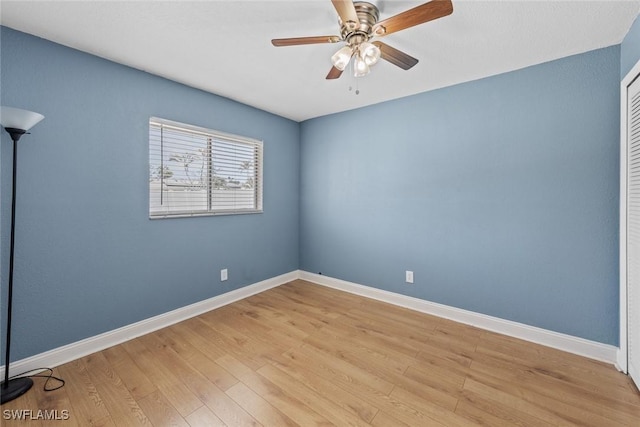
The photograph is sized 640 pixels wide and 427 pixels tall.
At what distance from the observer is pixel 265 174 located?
137 inches

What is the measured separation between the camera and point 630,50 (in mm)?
1753

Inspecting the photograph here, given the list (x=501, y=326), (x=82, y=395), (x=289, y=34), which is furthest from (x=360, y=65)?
(x=82, y=395)

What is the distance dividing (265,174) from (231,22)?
1.92 m

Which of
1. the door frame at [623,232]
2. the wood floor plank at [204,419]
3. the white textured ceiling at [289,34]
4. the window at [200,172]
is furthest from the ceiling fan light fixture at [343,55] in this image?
the wood floor plank at [204,419]

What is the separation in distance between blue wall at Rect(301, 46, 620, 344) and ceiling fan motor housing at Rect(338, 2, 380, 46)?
150cm

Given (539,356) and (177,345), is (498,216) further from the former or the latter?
(177,345)

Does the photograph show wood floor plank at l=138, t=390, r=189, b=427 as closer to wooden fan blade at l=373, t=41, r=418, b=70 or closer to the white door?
wooden fan blade at l=373, t=41, r=418, b=70

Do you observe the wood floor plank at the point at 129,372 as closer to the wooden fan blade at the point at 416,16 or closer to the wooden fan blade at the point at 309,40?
the wooden fan blade at the point at 309,40

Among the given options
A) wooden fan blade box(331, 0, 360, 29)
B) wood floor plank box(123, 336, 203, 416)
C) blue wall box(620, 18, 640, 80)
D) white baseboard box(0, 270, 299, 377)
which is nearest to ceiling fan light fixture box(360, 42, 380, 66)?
wooden fan blade box(331, 0, 360, 29)

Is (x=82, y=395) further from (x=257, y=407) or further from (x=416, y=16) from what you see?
(x=416, y=16)

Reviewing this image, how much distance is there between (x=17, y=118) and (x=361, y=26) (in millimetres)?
2102

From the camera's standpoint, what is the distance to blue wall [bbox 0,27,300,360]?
1804 millimetres

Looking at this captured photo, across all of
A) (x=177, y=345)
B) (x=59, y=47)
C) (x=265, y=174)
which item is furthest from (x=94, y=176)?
(x=265, y=174)

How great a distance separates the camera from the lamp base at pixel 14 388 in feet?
5.14
